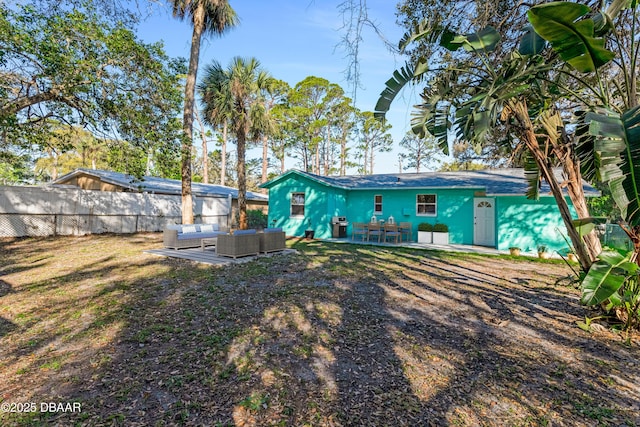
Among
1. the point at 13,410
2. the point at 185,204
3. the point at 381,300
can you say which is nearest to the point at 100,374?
the point at 13,410

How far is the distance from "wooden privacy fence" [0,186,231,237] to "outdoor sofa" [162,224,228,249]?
6431mm

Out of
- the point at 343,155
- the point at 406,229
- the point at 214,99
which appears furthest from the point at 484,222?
the point at 343,155

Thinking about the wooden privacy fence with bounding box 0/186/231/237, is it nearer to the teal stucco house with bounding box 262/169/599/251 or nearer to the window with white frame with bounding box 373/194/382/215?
the teal stucco house with bounding box 262/169/599/251

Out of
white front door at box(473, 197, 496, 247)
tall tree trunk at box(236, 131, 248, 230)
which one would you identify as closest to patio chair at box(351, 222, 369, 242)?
white front door at box(473, 197, 496, 247)

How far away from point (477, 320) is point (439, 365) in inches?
72.0

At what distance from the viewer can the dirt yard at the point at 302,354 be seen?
266 centimetres

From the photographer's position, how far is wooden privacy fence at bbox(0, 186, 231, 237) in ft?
40.5

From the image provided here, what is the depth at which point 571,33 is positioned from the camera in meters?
3.27

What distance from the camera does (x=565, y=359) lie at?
364 cm

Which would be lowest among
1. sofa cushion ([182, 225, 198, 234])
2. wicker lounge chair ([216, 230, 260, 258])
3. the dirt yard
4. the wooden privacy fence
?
the dirt yard

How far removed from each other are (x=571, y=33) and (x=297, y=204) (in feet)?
46.4

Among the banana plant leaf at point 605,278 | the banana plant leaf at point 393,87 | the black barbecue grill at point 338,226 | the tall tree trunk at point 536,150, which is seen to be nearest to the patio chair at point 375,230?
the black barbecue grill at point 338,226

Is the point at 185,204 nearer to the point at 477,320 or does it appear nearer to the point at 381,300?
the point at 381,300

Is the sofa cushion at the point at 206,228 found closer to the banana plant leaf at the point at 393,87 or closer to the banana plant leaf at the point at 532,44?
the banana plant leaf at the point at 393,87
